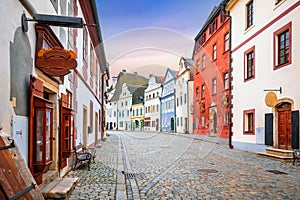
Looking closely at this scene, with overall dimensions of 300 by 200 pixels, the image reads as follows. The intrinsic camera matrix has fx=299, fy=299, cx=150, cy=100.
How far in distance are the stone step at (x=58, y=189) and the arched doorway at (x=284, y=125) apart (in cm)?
903

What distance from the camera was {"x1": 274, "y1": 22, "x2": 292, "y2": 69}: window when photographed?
11.4m

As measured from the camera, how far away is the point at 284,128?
1191 centimetres

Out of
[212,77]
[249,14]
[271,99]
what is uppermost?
[249,14]

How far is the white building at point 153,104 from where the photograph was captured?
50.7 meters

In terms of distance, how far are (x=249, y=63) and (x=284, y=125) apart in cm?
417

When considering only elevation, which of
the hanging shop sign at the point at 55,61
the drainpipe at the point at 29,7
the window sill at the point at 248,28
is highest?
the window sill at the point at 248,28

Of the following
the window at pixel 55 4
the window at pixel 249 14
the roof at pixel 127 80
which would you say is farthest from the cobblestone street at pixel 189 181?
the roof at pixel 127 80

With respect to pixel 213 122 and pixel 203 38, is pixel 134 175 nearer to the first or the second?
pixel 213 122

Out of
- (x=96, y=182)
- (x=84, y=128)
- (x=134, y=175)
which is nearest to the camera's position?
(x=96, y=182)

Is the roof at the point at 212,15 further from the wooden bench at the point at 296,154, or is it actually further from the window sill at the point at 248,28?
the wooden bench at the point at 296,154

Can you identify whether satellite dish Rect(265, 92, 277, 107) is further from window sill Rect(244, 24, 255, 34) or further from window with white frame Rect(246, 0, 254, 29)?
window with white frame Rect(246, 0, 254, 29)

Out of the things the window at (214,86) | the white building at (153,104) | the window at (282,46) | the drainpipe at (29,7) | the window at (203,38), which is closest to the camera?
the drainpipe at (29,7)

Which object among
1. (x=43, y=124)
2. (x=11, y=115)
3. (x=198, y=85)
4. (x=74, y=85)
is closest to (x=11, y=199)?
(x=11, y=115)

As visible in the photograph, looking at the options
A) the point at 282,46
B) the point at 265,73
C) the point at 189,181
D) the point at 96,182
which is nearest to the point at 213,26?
the point at 265,73
